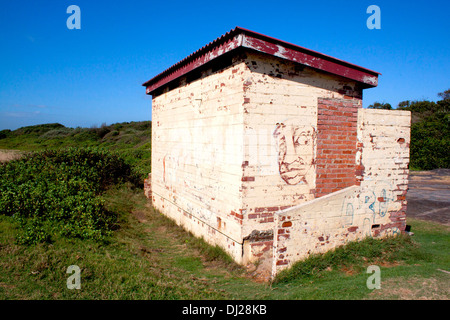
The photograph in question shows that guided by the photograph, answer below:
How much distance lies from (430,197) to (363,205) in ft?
26.2

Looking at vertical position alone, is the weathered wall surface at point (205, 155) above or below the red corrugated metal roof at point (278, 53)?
below

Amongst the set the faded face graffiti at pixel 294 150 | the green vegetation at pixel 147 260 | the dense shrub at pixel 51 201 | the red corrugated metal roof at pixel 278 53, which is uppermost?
the red corrugated metal roof at pixel 278 53

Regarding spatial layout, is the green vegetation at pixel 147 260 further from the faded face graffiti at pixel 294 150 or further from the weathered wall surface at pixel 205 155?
the faded face graffiti at pixel 294 150

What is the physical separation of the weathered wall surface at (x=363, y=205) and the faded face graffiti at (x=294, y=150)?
77cm

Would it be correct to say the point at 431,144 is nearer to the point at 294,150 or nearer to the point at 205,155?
the point at 294,150

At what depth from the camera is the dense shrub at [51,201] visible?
616 cm

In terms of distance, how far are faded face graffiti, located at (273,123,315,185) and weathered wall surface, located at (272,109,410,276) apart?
→ 30.4 inches

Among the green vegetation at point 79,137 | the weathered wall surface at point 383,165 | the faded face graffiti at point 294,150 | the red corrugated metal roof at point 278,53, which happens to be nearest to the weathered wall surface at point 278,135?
the faded face graffiti at point 294,150

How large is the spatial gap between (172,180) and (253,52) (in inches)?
180

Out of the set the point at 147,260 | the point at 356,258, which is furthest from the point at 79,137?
the point at 356,258

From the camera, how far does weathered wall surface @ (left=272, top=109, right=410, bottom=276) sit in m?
4.82

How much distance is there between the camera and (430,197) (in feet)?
37.8

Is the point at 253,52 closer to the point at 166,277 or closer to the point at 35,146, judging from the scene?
the point at 166,277

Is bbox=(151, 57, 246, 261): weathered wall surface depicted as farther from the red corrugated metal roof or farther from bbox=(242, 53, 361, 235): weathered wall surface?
the red corrugated metal roof
